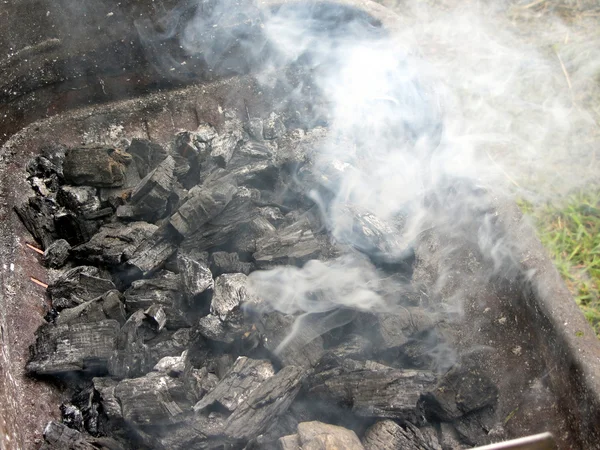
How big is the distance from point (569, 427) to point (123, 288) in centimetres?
191

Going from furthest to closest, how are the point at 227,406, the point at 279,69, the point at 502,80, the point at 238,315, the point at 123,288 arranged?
1. the point at 502,80
2. the point at 279,69
3. the point at 123,288
4. the point at 238,315
5. the point at 227,406

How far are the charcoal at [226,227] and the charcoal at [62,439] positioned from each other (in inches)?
34.0

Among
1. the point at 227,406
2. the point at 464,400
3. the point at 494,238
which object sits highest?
the point at 494,238

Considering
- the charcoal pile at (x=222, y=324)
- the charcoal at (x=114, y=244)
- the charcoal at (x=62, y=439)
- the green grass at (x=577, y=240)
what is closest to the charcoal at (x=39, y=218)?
the charcoal pile at (x=222, y=324)

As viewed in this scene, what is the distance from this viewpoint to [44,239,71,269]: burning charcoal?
242cm

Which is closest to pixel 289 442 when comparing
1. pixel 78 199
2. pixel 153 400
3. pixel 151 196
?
pixel 153 400

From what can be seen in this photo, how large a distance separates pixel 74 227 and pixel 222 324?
1008 mm

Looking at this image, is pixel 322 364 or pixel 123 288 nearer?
pixel 322 364

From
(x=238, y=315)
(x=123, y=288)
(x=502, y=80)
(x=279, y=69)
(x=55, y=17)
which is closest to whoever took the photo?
(x=238, y=315)

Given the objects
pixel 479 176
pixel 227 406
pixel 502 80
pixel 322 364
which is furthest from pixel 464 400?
pixel 502 80

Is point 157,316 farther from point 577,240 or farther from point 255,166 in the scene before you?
point 577,240

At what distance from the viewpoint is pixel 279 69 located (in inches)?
126

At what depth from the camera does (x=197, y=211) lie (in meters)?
2.35

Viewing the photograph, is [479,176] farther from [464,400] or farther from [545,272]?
[464,400]
